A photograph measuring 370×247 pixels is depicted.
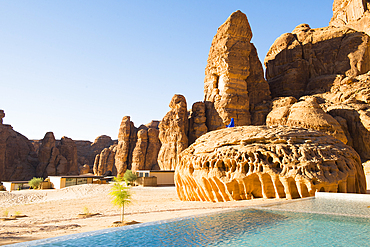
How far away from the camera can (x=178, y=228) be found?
25.4 feet

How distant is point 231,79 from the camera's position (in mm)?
44094

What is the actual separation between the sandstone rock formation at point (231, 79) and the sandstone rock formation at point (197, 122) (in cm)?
90

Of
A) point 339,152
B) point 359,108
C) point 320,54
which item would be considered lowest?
point 339,152

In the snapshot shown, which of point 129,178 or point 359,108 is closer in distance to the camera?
point 359,108

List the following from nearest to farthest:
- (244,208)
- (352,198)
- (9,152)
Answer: (244,208) < (352,198) < (9,152)

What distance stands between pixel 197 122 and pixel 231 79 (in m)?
8.67

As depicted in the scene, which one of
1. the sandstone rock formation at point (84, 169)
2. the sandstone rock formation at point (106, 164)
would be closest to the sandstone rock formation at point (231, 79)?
the sandstone rock formation at point (106, 164)

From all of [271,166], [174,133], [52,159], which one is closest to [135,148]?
[174,133]

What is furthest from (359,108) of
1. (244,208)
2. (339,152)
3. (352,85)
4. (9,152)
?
(9,152)

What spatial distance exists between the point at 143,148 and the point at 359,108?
1460 inches

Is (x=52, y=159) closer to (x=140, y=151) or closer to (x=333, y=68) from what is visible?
(x=140, y=151)

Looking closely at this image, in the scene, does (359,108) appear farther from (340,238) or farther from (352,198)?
(340,238)

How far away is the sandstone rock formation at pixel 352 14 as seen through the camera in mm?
48875

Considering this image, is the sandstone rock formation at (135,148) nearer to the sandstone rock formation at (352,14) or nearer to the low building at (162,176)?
the low building at (162,176)
